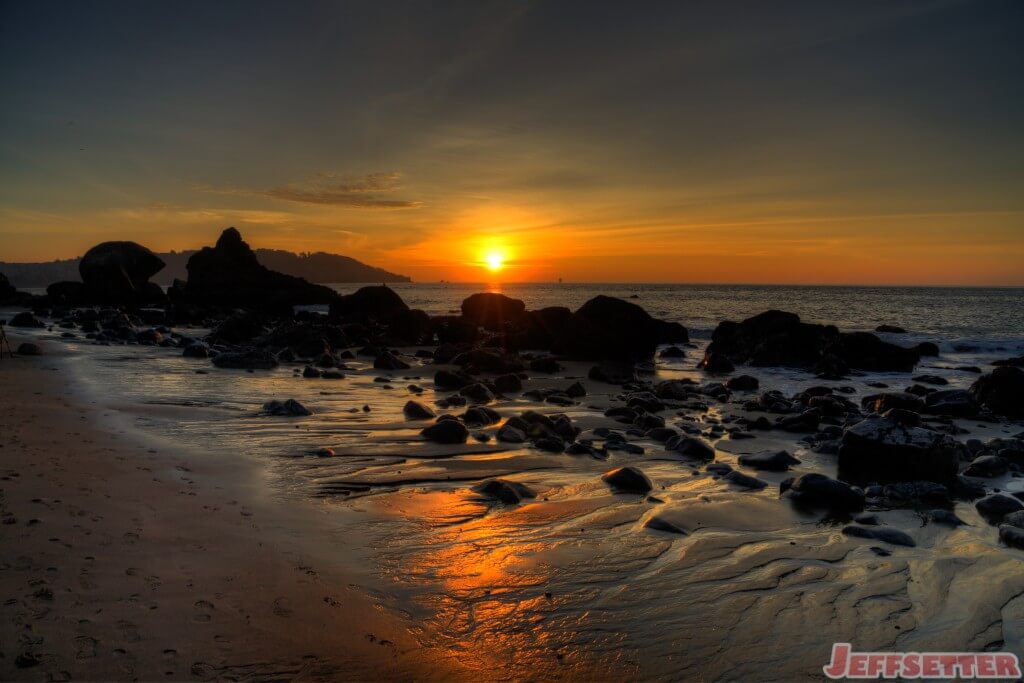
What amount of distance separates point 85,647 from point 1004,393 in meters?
17.5

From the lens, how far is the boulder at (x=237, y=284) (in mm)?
54531

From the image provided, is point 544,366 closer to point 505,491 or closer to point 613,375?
point 613,375

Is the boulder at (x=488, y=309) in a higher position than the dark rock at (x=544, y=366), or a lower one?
higher

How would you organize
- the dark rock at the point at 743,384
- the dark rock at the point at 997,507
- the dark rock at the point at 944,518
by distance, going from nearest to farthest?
the dark rock at the point at 944,518, the dark rock at the point at 997,507, the dark rock at the point at 743,384

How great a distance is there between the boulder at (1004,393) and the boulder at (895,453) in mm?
7356

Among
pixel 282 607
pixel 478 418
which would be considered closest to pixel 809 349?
pixel 478 418

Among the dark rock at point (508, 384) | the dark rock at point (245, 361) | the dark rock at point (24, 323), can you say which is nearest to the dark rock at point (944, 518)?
the dark rock at point (508, 384)

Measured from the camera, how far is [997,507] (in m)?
6.86

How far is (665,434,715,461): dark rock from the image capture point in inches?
367

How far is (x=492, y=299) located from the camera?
41.0 meters

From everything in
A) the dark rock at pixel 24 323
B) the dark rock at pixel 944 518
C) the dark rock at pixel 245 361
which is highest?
the dark rock at pixel 24 323

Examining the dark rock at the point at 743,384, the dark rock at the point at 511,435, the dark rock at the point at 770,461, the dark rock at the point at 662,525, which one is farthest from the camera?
the dark rock at the point at 743,384

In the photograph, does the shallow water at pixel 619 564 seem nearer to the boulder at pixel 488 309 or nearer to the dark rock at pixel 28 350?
the dark rock at pixel 28 350

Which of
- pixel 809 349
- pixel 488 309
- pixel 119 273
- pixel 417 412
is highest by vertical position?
pixel 119 273
